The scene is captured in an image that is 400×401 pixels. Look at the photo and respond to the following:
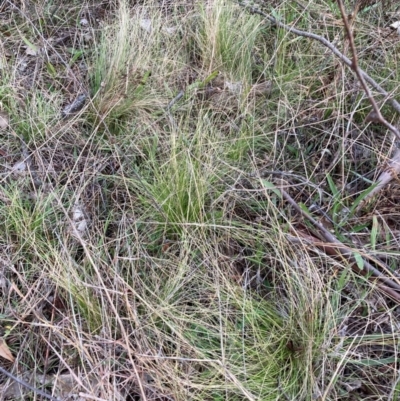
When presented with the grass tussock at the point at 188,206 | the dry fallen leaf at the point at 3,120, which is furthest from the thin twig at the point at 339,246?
the dry fallen leaf at the point at 3,120

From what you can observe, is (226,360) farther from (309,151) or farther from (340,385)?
(309,151)

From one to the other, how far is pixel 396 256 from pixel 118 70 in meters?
1.18

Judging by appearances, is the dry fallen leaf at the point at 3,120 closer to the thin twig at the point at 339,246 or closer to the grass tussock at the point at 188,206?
the grass tussock at the point at 188,206

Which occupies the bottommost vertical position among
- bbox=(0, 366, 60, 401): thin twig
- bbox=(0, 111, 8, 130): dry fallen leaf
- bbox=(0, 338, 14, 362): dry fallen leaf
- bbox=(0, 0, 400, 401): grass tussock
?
bbox=(0, 338, 14, 362): dry fallen leaf

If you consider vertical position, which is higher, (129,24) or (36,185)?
(129,24)

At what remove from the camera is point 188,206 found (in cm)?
140

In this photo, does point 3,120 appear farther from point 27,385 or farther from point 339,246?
point 339,246

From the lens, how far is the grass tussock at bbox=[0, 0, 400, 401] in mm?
1197

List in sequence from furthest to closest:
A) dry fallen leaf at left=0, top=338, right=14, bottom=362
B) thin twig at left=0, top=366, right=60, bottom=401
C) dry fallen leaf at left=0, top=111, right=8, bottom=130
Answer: dry fallen leaf at left=0, top=111, right=8, bottom=130, dry fallen leaf at left=0, top=338, right=14, bottom=362, thin twig at left=0, top=366, right=60, bottom=401

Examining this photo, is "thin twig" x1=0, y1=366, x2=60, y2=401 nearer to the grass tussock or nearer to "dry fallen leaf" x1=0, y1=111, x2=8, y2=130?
the grass tussock

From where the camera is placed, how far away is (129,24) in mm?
1924

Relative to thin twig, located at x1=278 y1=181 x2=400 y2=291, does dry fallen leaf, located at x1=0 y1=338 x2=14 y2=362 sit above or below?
below

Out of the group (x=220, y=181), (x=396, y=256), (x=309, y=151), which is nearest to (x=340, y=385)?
(x=396, y=256)

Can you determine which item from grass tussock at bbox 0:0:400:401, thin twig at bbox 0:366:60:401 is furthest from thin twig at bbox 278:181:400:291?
thin twig at bbox 0:366:60:401
